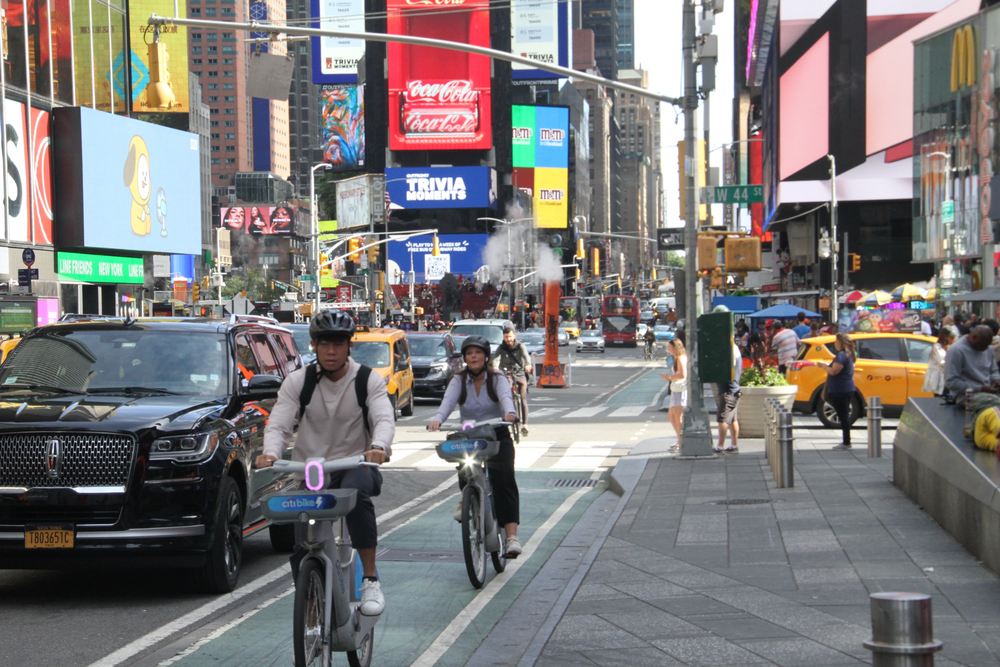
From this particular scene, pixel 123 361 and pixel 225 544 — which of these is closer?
pixel 225 544

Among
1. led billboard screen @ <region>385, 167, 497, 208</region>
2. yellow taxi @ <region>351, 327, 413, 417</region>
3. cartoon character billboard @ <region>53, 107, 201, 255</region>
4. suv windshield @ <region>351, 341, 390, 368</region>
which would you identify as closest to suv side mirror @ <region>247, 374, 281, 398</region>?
yellow taxi @ <region>351, 327, 413, 417</region>

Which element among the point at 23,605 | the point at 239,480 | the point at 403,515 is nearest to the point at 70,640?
the point at 23,605

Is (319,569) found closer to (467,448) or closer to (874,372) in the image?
(467,448)

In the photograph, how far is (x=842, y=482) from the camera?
12820 millimetres

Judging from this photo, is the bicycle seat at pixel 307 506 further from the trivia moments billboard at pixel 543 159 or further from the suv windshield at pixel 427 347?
the trivia moments billboard at pixel 543 159

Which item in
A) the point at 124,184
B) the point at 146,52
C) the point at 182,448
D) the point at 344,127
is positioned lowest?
the point at 182,448

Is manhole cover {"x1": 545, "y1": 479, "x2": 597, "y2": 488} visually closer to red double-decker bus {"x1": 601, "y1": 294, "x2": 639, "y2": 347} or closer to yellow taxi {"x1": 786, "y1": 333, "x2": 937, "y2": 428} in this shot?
yellow taxi {"x1": 786, "y1": 333, "x2": 937, "y2": 428}

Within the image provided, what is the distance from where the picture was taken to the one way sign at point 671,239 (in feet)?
66.8

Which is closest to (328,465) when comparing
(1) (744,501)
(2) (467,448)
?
(2) (467,448)

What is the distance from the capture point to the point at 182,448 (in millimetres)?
7676

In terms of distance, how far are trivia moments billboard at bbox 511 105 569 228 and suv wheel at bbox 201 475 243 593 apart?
418ft

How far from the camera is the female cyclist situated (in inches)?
344

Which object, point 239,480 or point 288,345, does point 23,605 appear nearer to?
point 239,480

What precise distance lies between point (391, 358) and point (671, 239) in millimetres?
6858
